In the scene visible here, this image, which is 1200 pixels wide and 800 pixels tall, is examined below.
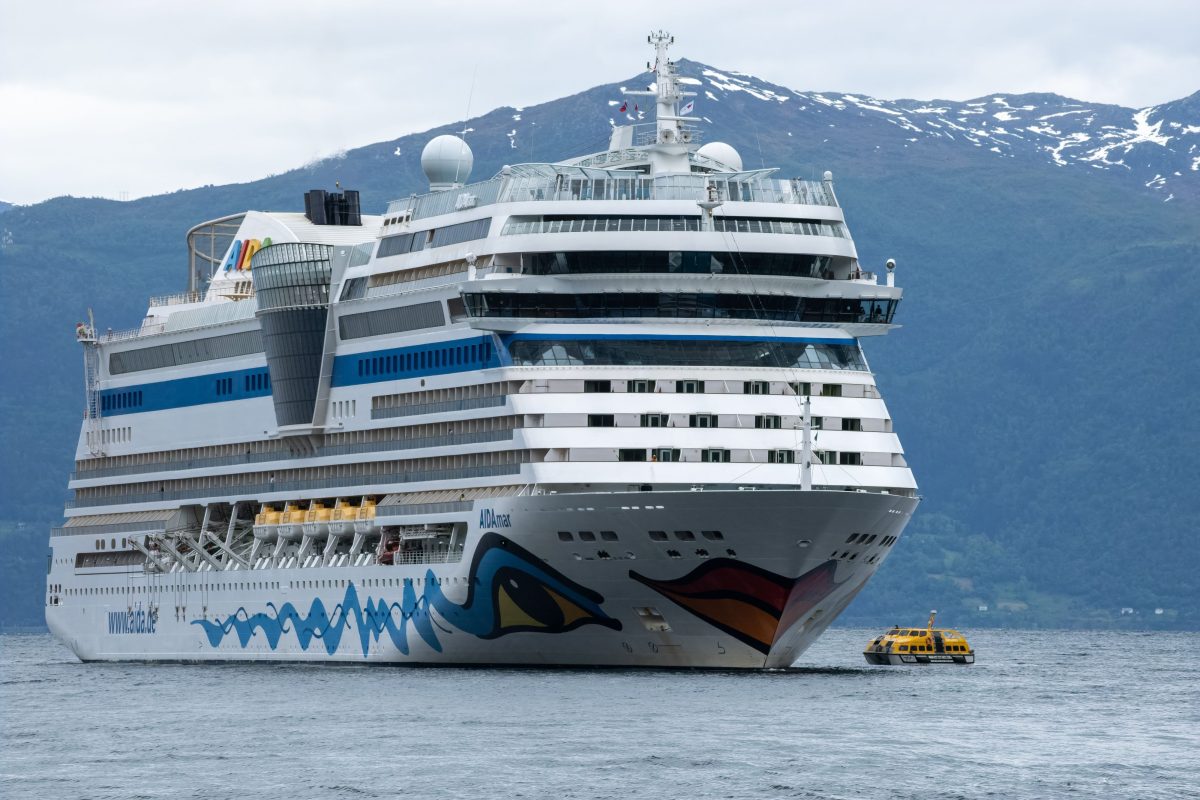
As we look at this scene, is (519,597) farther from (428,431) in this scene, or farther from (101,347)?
(101,347)

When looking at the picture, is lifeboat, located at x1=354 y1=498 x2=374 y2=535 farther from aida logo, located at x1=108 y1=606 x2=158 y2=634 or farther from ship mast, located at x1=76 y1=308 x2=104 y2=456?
ship mast, located at x1=76 y1=308 x2=104 y2=456

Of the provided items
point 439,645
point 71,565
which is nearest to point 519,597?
point 439,645

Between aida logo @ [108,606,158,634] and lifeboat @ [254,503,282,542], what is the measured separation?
8.47 m

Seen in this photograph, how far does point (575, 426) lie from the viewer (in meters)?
69.2

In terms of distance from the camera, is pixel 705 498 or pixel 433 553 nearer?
pixel 705 498

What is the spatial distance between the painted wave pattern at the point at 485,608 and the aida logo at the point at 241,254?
57.7 ft

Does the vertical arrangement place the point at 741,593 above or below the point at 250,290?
below

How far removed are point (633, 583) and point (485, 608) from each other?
5080 mm

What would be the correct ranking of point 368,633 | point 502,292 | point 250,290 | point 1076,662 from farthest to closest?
point 1076,662 < point 250,290 < point 368,633 < point 502,292

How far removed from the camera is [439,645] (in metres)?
72.8

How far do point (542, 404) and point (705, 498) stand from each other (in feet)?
20.7

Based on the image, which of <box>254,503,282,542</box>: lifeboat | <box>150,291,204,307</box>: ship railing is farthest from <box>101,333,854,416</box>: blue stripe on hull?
<box>254,503,282,542</box>: lifeboat

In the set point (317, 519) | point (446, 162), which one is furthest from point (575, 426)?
point (446, 162)

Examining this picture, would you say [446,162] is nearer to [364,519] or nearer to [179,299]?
[364,519]
